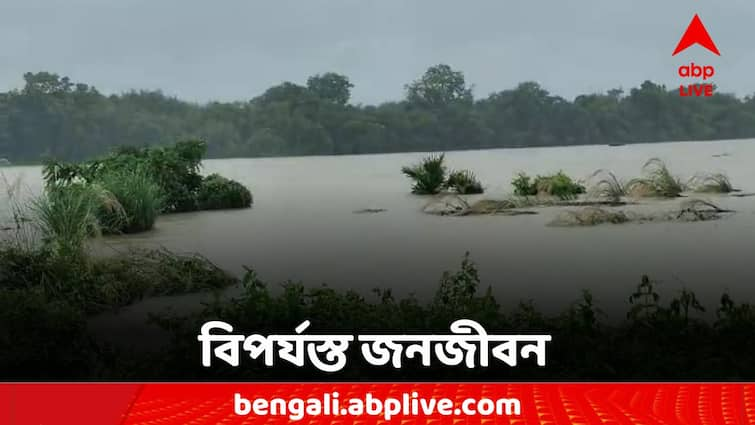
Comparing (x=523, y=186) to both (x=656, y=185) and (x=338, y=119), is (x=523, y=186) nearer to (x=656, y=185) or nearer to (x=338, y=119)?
(x=656, y=185)

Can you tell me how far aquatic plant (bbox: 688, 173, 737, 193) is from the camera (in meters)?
5.78

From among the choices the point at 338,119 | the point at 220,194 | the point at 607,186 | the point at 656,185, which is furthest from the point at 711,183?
the point at 220,194

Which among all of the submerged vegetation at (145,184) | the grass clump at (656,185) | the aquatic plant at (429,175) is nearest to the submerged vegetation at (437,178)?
the aquatic plant at (429,175)

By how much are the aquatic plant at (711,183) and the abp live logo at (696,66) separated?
1.52ft

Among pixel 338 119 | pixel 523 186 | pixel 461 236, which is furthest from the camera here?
pixel 338 119

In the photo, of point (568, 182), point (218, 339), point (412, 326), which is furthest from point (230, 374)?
point (568, 182)

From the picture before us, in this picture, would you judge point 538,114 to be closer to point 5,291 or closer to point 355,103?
point 355,103

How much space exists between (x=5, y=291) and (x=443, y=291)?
94.4 inches

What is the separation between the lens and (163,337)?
18.3 feet

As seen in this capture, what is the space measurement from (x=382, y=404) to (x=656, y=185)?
196 centimetres

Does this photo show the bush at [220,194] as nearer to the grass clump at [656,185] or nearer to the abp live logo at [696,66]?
the grass clump at [656,185]

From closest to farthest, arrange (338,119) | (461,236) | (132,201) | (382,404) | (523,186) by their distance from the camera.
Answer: (382,404), (461,236), (523,186), (132,201), (338,119)

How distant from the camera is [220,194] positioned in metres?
5.93

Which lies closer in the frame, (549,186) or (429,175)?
(549,186)
